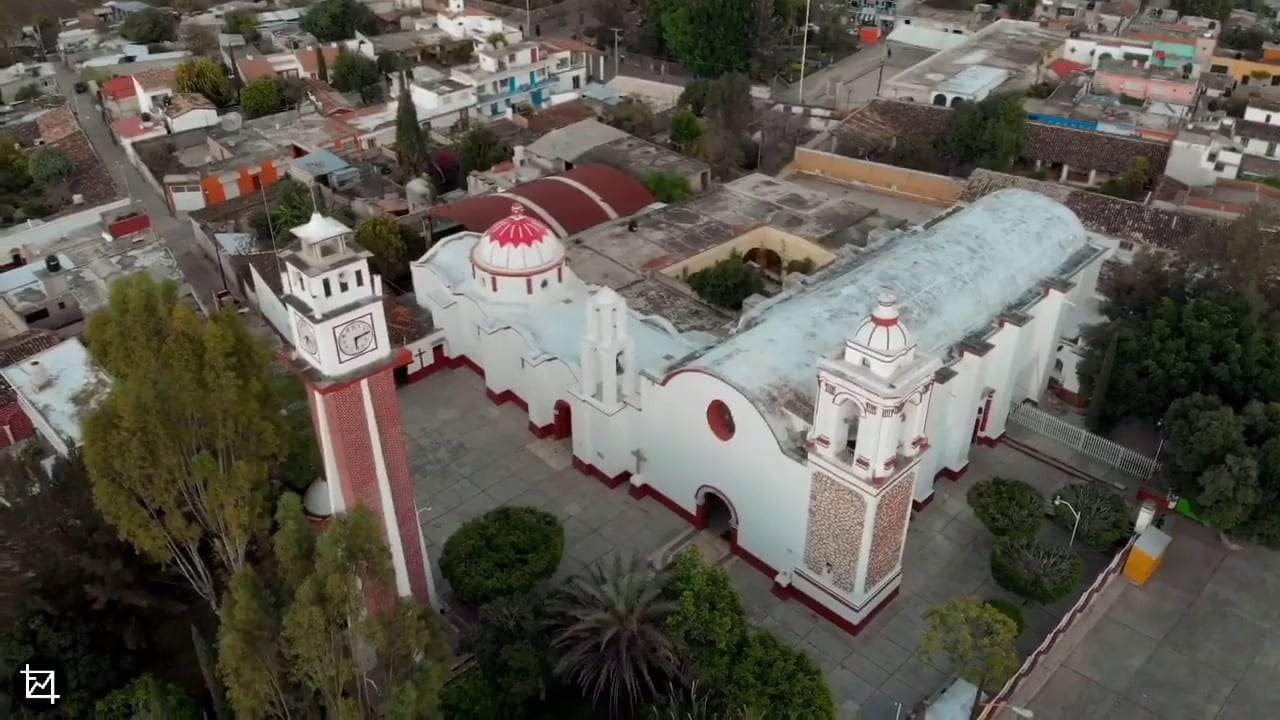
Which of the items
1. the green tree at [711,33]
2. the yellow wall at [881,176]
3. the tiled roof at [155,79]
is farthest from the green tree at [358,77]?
the yellow wall at [881,176]

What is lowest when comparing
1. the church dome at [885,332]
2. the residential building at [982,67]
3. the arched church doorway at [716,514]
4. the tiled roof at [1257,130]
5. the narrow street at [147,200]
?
the narrow street at [147,200]

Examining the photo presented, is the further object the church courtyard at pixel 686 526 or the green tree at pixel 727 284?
the green tree at pixel 727 284

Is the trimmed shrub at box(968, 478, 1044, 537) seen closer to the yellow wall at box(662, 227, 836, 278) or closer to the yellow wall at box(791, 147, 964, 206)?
the yellow wall at box(662, 227, 836, 278)

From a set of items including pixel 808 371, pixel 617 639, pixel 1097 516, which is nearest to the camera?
pixel 617 639

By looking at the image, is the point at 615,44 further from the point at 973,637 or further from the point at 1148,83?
the point at 973,637

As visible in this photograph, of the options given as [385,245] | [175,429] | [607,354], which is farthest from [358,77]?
[175,429]

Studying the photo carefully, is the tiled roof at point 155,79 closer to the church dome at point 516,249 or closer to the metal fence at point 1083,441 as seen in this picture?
the church dome at point 516,249

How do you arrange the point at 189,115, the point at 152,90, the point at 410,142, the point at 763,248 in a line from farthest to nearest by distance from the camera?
the point at 152,90
the point at 189,115
the point at 410,142
the point at 763,248
